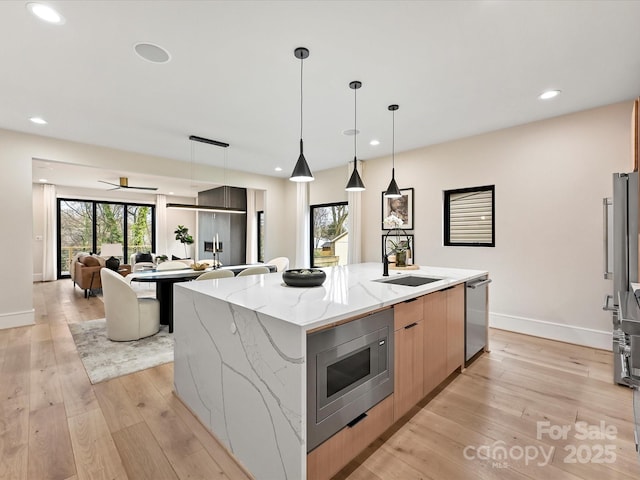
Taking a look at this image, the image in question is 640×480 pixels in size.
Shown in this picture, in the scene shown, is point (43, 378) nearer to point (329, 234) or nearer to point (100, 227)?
point (329, 234)

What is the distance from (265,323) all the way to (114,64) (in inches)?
100

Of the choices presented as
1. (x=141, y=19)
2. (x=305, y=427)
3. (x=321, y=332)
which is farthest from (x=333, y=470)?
(x=141, y=19)

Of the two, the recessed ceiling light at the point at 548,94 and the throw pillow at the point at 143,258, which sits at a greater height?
the recessed ceiling light at the point at 548,94

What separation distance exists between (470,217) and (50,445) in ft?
15.9

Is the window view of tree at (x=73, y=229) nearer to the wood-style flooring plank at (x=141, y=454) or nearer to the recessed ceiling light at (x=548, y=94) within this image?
the wood-style flooring plank at (x=141, y=454)

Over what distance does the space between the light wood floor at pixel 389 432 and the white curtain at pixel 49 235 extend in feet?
22.0

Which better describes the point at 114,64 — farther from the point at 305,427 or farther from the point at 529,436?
the point at 529,436

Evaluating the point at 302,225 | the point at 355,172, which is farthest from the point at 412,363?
the point at 302,225

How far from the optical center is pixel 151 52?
7.43 feet

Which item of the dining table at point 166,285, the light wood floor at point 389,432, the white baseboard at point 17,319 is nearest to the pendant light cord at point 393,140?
the light wood floor at point 389,432

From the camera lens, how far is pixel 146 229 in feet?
33.7

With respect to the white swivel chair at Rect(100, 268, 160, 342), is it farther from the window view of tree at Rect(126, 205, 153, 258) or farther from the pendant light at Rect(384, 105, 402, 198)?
the window view of tree at Rect(126, 205, 153, 258)

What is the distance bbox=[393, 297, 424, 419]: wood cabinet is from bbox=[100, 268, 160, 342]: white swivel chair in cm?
316

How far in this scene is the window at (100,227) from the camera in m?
8.80
